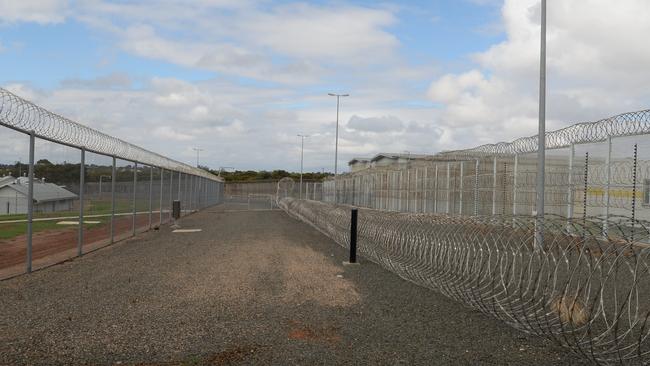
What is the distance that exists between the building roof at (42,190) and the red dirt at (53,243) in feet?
2.50

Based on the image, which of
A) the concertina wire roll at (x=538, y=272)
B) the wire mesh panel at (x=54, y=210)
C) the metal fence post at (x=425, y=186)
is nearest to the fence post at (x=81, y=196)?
the wire mesh panel at (x=54, y=210)

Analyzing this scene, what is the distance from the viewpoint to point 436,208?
26812 millimetres

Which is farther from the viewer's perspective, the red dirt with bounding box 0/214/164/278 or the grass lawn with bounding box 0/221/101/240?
the red dirt with bounding box 0/214/164/278

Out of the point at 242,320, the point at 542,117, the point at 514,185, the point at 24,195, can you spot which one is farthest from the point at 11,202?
the point at 514,185

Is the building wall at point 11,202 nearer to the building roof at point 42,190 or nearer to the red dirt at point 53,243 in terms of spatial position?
the building roof at point 42,190

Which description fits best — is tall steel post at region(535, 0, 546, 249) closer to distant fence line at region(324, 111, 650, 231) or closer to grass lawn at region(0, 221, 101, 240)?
distant fence line at region(324, 111, 650, 231)

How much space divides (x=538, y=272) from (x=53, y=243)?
1064cm

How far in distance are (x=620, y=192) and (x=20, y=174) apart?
14.1m

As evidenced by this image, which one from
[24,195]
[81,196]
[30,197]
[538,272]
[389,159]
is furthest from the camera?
[389,159]

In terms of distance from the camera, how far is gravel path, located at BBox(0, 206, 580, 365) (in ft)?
17.9

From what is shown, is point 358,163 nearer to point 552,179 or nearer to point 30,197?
point 552,179

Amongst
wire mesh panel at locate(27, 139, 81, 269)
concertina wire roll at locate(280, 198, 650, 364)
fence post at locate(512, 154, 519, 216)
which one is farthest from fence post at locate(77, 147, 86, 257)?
fence post at locate(512, 154, 519, 216)

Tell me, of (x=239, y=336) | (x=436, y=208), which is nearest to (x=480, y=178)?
(x=436, y=208)

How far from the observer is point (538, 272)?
5.30 meters
